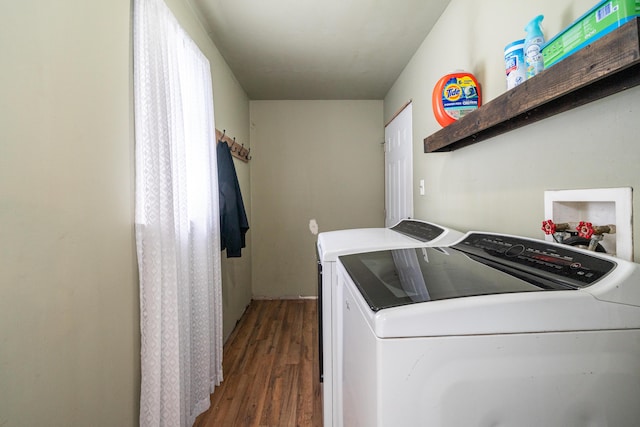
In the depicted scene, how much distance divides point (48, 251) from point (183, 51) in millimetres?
1265

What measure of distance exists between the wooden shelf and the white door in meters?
1.39

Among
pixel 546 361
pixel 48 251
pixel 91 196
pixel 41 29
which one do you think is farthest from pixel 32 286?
pixel 546 361

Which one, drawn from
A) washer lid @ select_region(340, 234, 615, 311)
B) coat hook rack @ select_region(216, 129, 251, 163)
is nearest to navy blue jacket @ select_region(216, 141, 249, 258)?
coat hook rack @ select_region(216, 129, 251, 163)

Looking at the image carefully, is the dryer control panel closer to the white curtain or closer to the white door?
the white curtain

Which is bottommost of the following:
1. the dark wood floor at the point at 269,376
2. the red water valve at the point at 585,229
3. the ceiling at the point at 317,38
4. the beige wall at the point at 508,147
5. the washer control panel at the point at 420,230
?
the dark wood floor at the point at 269,376

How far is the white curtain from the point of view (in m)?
1.23

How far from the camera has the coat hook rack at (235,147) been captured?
2408mm

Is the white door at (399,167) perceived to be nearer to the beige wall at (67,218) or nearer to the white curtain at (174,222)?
the white curtain at (174,222)

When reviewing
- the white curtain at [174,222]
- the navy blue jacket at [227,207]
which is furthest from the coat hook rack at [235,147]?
the white curtain at [174,222]

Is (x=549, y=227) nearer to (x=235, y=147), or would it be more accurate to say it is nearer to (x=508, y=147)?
(x=508, y=147)

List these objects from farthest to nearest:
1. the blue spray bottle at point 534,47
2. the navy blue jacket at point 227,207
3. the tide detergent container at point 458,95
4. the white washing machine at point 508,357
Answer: the navy blue jacket at point 227,207 → the tide detergent container at point 458,95 → the blue spray bottle at point 534,47 → the white washing machine at point 508,357

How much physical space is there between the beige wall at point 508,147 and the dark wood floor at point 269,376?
137cm

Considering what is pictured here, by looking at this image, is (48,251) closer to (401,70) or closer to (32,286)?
(32,286)

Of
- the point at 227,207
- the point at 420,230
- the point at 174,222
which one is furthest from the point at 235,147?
the point at 420,230
